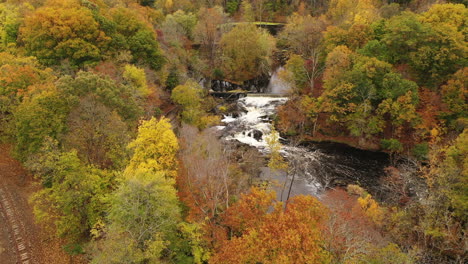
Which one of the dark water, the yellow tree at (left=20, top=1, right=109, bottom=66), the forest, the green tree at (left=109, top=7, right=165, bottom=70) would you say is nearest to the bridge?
the forest

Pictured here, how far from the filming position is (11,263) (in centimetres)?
2259

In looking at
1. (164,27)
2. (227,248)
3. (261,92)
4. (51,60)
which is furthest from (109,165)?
(164,27)

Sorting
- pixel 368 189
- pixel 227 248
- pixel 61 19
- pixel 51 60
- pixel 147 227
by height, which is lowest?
pixel 368 189

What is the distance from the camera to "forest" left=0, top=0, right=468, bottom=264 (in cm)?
2075

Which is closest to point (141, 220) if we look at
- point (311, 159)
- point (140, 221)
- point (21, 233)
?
point (140, 221)

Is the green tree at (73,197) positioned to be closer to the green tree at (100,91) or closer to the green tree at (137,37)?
the green tree at (100,91)

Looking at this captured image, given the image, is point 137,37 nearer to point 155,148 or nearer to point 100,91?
point 100,91

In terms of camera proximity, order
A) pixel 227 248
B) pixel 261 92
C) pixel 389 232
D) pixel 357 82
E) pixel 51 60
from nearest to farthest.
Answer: pixel 227 248, pixel 389 232, pixel 51 60, pixel 357 82, pixel 261 92

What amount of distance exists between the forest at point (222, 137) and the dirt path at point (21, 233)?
0.26 meters

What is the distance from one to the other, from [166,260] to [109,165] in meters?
11.2

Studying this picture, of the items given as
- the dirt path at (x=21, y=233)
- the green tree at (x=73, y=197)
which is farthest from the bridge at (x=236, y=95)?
the green tree at (x=73, y=197)

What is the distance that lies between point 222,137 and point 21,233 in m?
27.2

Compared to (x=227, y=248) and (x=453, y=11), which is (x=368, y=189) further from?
(x=453, y=11)

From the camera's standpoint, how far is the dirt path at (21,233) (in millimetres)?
23375
